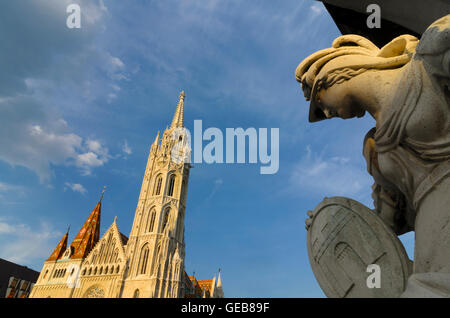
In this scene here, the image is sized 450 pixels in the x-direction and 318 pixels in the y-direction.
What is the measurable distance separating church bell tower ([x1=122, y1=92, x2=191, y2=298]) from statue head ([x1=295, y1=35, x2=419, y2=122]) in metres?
31.6

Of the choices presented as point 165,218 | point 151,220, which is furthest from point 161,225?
point 151,220

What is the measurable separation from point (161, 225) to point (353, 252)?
35101 millimetres

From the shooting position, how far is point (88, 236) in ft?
137

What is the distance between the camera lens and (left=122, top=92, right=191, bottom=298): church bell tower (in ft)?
104

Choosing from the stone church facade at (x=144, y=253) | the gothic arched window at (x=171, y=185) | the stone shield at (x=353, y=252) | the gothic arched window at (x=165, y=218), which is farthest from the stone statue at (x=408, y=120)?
the gothic arched window at (x=171, y=185)

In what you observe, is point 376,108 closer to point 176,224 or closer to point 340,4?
point 340,4

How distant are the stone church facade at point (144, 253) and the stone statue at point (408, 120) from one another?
3145cm

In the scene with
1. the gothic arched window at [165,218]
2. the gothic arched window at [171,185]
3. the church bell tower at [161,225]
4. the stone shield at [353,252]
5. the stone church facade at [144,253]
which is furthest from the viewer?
the gothic arched window at [171,185]

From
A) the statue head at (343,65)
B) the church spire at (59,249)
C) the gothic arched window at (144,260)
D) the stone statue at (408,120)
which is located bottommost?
the stone statue at (408,120)

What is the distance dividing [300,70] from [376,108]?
0.63m

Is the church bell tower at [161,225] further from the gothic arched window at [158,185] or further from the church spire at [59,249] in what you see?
the church spire at [59,249]

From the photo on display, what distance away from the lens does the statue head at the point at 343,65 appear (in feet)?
5.75

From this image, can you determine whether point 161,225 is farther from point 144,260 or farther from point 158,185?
point 158,185
